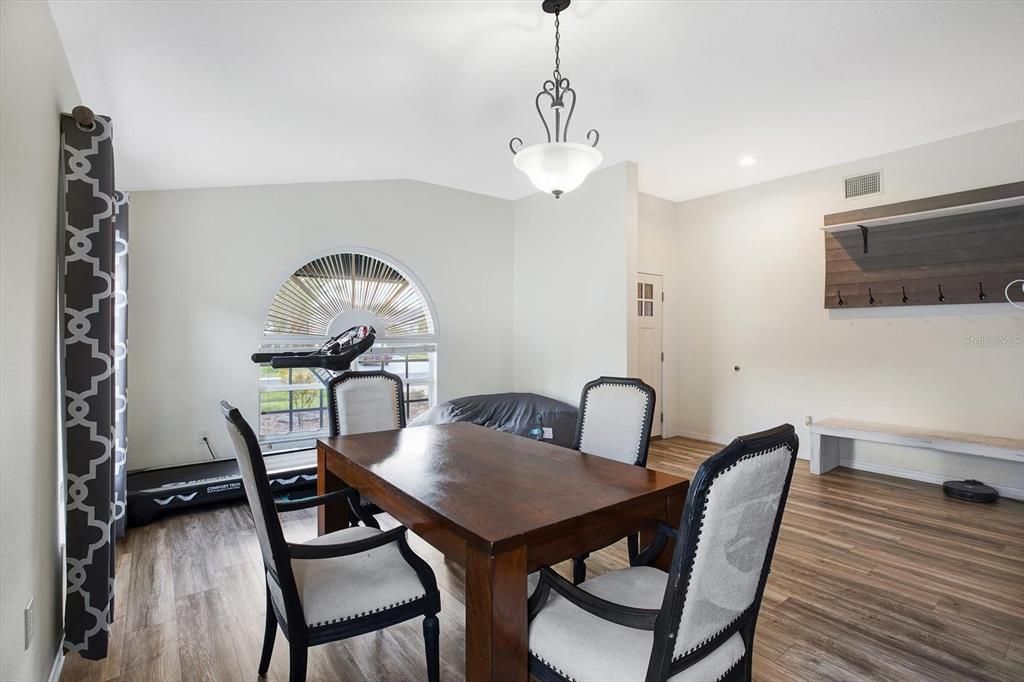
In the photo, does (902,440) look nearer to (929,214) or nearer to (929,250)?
(929,250)

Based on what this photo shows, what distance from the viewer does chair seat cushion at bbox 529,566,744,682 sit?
1180mm

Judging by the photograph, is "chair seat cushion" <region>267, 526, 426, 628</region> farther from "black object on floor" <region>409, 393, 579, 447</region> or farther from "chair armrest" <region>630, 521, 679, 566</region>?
"black object on floor" <region>409, 393, 579, 447</region>

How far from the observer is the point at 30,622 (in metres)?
1.51

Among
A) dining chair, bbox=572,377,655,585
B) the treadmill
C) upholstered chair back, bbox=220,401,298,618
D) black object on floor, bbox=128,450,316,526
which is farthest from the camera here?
black object on floor, bbox=128,450,316,526

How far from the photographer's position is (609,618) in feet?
3.88

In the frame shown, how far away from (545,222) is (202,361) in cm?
362

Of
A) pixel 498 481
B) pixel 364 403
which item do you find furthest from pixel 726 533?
pixel 364 403

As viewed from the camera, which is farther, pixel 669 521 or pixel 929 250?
pixel 929 250

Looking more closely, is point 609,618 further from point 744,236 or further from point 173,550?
point 744,236

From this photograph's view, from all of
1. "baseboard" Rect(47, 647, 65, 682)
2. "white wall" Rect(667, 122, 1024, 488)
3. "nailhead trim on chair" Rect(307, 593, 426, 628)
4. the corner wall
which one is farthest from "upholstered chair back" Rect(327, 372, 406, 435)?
"white wall" Rect(667, 122, 1024, 488)

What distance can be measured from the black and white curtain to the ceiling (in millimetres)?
560

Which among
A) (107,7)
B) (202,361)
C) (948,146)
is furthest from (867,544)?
(202,361)

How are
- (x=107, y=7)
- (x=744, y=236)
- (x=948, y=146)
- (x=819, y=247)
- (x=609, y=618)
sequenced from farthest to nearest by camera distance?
(x=744, y=236), (x=819, y=247), (x=948, y=146), (x=107, y=7), (x=609, y=618)

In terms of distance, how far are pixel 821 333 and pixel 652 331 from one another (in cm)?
168
